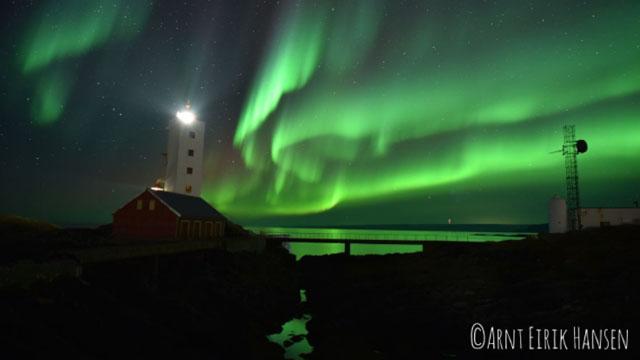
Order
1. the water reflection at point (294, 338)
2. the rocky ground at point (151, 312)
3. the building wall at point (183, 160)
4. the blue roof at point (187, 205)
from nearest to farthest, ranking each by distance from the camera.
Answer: the rocky ground at point (151, 312), the water reflection at point (294, 338), the blue roof at point (187, 205), the building wall at point (183, 160)

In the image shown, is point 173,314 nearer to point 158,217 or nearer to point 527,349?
point 527,349

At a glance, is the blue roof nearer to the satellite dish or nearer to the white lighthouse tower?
the white lighthouse tower

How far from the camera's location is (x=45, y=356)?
11172mm

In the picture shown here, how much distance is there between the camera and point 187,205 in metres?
42.0

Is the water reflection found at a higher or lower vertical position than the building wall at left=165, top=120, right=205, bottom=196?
lower

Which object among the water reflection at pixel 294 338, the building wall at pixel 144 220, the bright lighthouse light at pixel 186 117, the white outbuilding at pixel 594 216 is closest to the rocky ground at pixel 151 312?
the water reflection at pixel 294 338

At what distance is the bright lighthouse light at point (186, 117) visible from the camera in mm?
52562

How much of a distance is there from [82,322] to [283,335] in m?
13.2

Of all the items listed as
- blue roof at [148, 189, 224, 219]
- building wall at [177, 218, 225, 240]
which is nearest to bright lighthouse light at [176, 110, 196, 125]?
blue roof at [148, 189, 224, 219]

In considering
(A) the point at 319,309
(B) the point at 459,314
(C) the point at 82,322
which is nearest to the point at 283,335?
(A) the point at 319,309

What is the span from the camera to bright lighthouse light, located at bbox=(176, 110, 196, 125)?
5256 cm

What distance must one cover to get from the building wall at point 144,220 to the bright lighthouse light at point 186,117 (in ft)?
52.6

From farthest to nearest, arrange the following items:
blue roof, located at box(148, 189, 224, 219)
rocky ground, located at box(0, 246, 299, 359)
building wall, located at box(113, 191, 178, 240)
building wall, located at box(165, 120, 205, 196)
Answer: building wall, located at box(165, 120, 205, 196) → blue roof, located at box(148, 189, 224, 219) → building wall, located at box(113, 191, 178, 240) → rocky ground, located at box(0, 246, 299, 359)

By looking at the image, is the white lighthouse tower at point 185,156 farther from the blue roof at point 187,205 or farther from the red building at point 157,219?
the red building at point 157,219
